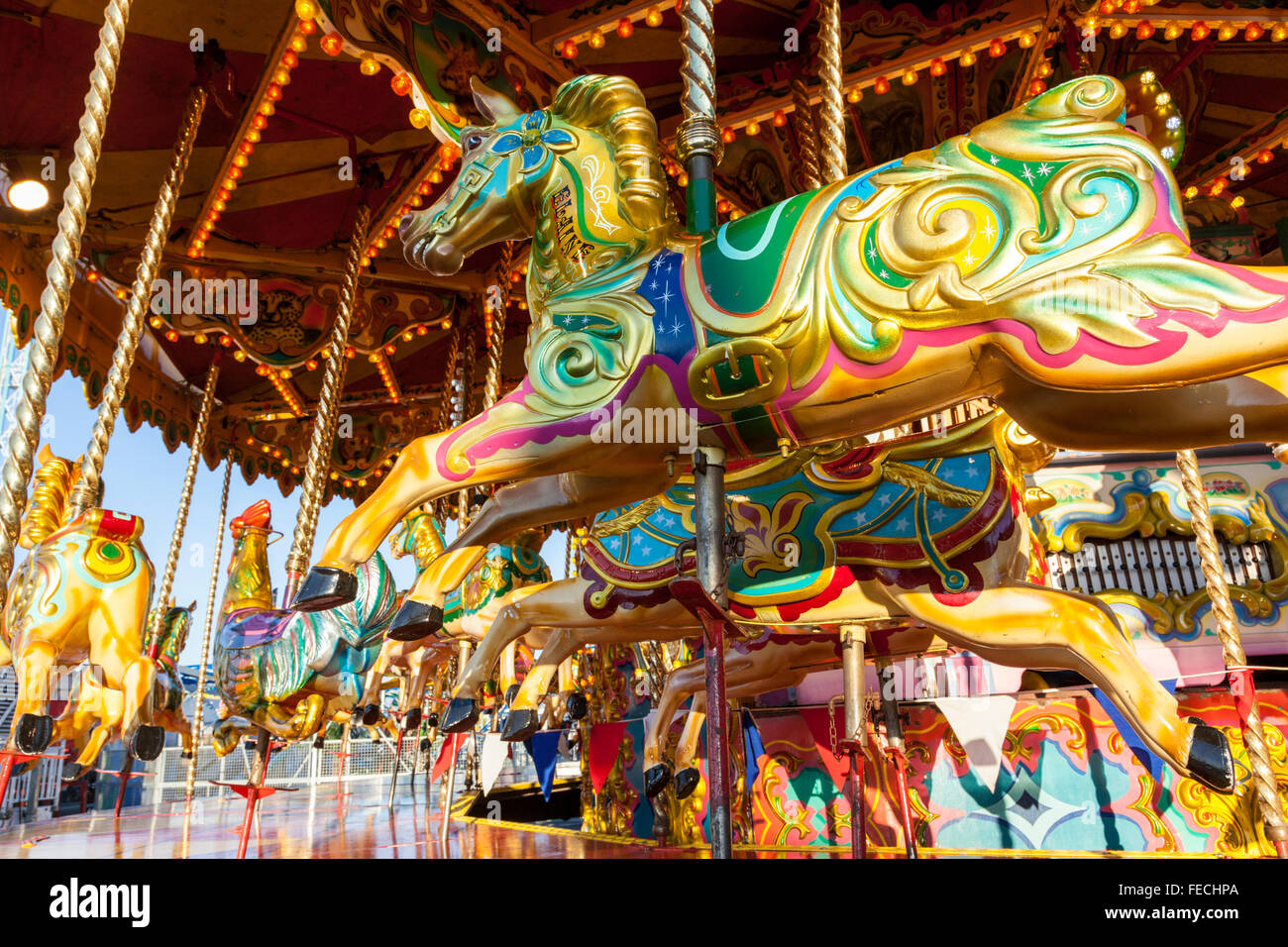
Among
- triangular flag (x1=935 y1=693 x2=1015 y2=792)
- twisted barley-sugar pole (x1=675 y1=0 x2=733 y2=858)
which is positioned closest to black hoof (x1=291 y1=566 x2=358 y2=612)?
twisted barley-sugar pole (x1=675 y1=0 x2=733 y2=858)

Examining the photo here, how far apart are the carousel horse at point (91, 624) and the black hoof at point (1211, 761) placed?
2902 mm

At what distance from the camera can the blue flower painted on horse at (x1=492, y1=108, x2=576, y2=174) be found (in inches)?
94.0

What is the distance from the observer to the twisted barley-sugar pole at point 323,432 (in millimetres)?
4570

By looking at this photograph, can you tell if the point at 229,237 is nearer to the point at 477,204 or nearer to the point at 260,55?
the point at 260,55

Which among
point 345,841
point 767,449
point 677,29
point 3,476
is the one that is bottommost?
point 345,841

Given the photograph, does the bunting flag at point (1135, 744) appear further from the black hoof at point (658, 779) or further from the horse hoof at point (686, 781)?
the black hoof at point (658, 779)

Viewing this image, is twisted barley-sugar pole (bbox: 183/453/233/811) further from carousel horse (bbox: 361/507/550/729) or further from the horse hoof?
the horse hoof

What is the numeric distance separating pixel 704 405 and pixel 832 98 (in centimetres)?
135

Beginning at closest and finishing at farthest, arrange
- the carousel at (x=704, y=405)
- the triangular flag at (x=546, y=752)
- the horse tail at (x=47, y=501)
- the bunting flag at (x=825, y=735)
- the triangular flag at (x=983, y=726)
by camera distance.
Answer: the carousel at (x=704, y=405)
the horse tail at (x=47, y=501)
the triangular flag at (x=983, y=726)
the bunting flag at (x=825, y=735)
the triangular flag at (x=546, y=752)

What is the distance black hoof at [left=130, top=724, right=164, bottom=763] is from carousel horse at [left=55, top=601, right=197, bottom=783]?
0.07 metres

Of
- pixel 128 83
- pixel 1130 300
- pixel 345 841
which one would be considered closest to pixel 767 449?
pixel 1130 300

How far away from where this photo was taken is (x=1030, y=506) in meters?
3.49

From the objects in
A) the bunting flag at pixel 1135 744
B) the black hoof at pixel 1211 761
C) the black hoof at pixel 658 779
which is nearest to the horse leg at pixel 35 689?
the black hoof at pixel 658 779

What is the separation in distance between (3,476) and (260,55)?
4572 millimetres
